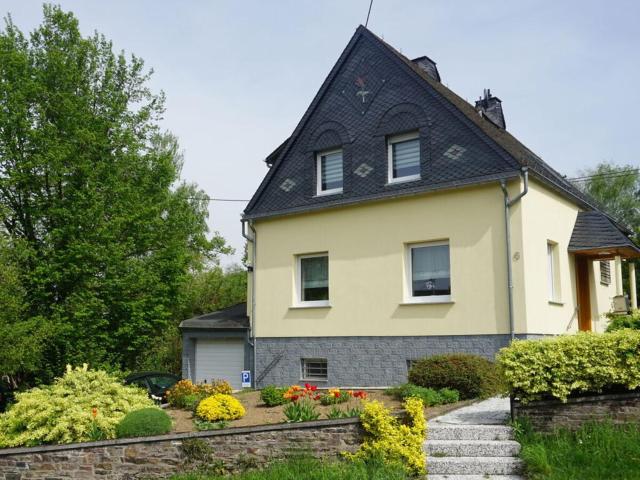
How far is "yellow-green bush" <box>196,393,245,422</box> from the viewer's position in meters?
11.1

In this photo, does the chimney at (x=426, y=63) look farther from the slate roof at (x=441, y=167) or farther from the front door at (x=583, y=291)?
the front door at (x=583, y=291)

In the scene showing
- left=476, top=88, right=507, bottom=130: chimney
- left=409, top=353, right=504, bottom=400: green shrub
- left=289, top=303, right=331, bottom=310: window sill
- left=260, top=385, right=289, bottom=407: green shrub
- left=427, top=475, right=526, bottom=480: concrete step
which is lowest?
left=427, top=475, right=526, bottom=480: concrete step

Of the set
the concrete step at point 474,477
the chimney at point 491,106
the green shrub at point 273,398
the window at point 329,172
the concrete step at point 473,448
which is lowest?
the concrete step at point 474,477

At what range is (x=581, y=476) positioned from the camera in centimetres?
762

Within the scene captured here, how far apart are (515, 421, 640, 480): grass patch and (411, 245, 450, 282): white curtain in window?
6.58 meters

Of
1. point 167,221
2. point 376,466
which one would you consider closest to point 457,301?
point 376,466

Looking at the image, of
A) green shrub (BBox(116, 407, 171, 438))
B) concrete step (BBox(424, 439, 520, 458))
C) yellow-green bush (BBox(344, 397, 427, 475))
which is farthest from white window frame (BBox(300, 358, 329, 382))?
concrete step (BBox(424, 439, 520, 458))

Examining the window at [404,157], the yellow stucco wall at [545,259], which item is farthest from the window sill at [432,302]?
the window at [404,157]

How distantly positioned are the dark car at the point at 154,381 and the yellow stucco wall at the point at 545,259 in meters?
9.75

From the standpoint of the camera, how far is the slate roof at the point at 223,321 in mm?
18719

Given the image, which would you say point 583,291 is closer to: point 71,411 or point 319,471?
point 319,471

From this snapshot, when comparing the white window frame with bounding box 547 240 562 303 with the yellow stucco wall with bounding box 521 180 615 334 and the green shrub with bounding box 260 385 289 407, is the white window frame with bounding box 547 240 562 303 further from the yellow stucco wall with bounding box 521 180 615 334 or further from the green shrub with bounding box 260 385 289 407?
the green shrub with bounding box 260 385 289 407

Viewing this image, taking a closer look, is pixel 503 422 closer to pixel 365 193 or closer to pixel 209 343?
pixel 365 193

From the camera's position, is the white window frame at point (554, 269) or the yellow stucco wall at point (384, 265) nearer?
the yellow stucco wall at point (384, 265)
